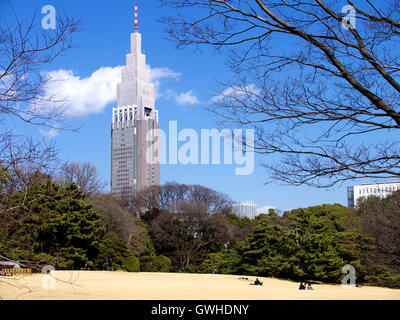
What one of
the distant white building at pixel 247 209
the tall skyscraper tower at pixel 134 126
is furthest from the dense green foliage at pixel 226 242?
the tall skyscraper tower at pixel 134 126

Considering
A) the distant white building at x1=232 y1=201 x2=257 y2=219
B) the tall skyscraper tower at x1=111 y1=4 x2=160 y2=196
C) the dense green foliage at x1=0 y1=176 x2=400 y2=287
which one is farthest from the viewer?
the tall skyscraper tower at x1=111 y1=4 x2=160 y2=196

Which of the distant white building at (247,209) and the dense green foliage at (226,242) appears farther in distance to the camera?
the distant white building at (247,209)

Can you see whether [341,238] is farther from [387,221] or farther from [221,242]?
[221,242]

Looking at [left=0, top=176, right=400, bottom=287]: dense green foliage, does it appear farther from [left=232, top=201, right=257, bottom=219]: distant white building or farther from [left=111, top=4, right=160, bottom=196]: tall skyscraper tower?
[left=111, top=4, right=160, bottom=196]: tall skyscraper tower

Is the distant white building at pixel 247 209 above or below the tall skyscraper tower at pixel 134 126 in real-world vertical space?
below

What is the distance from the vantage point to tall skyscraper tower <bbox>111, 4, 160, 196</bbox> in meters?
78.9

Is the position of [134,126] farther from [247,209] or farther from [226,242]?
[226,242]

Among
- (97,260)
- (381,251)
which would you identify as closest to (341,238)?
(381,251)

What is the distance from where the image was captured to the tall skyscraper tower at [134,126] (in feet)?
259

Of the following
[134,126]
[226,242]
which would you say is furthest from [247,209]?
[134,126]

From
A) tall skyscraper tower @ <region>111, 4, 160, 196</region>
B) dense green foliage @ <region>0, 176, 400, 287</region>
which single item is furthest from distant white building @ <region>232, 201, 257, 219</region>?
tall skyscraper tower @ <region>111, 4, 160, 196</region>

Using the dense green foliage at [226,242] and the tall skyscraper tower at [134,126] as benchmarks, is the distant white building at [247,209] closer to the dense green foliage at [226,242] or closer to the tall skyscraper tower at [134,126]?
the dense green foliage at [226,242]
